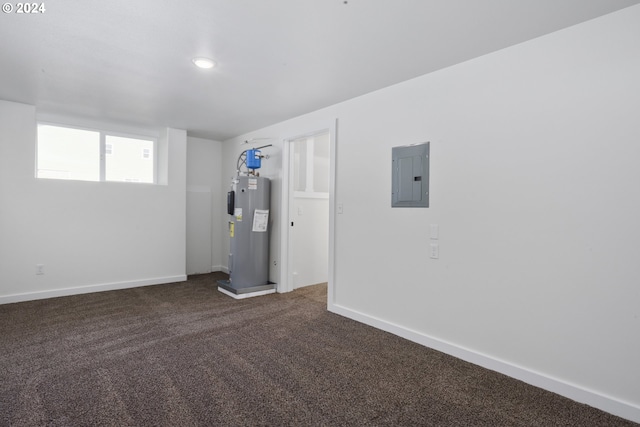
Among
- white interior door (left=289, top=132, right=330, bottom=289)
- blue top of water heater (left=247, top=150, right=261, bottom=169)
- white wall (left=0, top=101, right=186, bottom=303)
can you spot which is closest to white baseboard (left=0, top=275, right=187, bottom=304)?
white wall (left=0, top=101, right=186, bottom=303)

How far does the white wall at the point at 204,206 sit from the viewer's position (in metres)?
5.79


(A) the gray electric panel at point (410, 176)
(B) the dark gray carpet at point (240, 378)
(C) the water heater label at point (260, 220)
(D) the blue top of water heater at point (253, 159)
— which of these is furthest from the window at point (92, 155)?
(A) the gray electric panel at point (410, 176)

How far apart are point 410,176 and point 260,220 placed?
234cm

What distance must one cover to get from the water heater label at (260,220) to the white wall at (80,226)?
1509 mm

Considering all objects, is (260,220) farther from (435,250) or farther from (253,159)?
(435,250)

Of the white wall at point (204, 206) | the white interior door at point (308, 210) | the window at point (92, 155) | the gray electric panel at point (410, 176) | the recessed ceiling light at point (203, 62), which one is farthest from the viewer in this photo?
the white wall at point (204, 206)

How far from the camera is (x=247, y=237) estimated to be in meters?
4.53

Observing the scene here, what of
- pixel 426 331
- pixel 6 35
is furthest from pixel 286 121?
pixel 426 331

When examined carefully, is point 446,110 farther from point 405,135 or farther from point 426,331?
point 426,331

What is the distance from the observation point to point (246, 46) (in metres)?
2.46

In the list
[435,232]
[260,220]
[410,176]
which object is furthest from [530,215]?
[260,220]

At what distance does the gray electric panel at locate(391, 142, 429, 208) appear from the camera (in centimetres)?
293

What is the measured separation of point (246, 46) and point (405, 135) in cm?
158

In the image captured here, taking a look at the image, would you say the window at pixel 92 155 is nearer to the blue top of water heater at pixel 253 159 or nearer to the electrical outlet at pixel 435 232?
the blue top of water heater at pixel 253 159
